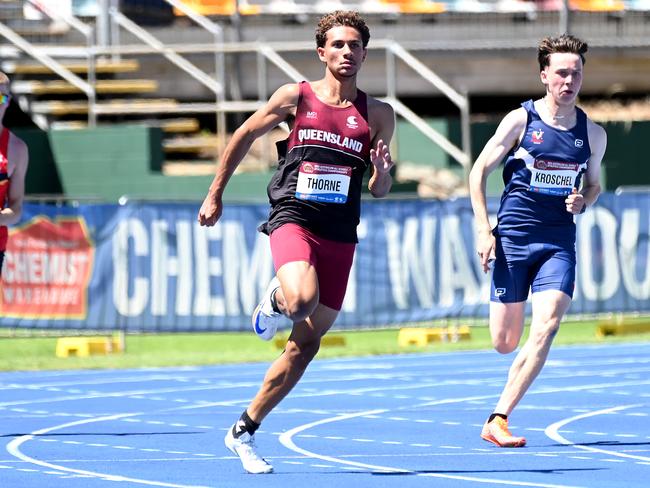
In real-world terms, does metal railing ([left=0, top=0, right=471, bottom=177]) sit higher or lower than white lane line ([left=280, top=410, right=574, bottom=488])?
higher

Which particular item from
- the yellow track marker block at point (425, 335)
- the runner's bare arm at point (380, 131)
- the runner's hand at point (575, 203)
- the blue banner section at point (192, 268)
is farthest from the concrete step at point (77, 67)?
the runner's bare arm at point (380, 131)

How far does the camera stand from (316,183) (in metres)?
8.80

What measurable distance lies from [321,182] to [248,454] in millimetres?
1462

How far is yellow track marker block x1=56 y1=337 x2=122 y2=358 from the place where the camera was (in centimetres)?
1908

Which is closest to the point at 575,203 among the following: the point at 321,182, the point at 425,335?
the point at 321,182

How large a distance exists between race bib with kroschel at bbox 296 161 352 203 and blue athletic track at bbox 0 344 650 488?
1.44 metres

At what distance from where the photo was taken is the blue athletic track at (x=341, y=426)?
28.4 ft

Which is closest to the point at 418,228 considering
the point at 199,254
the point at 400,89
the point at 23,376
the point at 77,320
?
the point at 199,254

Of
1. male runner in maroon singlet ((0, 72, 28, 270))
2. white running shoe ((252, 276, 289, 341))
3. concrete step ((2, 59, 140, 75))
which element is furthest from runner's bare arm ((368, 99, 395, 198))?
A: concrete step ((2, 59, 140, 75))

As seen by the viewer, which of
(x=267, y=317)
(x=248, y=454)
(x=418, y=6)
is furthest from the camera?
(x=418, y=6)

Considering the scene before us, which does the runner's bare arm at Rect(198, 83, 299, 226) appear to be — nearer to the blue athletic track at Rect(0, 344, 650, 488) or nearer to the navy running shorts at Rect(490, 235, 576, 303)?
the blue athletic track at Rect(0, 344, 650, 488)

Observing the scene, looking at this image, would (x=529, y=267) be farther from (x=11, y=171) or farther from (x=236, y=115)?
(x=236, y=115)

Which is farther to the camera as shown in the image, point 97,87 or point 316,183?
point 97,87

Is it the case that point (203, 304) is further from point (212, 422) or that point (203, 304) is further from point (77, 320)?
point (212, 422)
